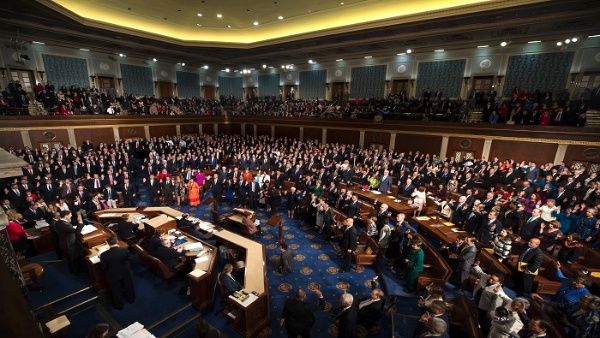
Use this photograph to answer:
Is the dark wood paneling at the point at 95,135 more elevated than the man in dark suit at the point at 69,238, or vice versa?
the dark wood paneling at the point at 95,135

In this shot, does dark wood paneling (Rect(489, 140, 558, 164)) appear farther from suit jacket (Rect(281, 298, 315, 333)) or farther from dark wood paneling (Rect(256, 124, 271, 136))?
dark wood paneling (Rect(256, 124, 271, 136))

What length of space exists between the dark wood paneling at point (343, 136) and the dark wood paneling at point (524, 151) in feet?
26.2

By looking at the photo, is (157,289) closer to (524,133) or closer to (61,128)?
(61,128)

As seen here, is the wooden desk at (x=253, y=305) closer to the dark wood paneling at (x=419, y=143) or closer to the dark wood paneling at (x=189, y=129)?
the dark wood paneling at (x=419, y=143)

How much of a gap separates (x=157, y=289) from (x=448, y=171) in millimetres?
12034

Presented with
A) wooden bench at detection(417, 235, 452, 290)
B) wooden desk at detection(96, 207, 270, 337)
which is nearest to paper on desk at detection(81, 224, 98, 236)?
wooden desk at detection(96, 207, 270, 337)

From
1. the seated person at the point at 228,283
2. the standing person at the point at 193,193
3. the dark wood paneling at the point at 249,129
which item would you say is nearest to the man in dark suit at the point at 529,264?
the seated person at the point at 228,283

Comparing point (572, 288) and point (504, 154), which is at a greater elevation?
point (504, 154)

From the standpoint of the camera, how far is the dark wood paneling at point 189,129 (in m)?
23.3

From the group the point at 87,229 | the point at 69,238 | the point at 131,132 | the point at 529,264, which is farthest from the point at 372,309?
the point at 131,132

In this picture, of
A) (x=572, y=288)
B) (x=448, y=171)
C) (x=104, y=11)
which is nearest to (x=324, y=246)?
(x=572, y=288)

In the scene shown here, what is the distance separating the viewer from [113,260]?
223 inches

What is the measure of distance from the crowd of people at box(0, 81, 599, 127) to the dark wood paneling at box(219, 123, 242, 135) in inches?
50.7

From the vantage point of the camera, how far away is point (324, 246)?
348 inches
